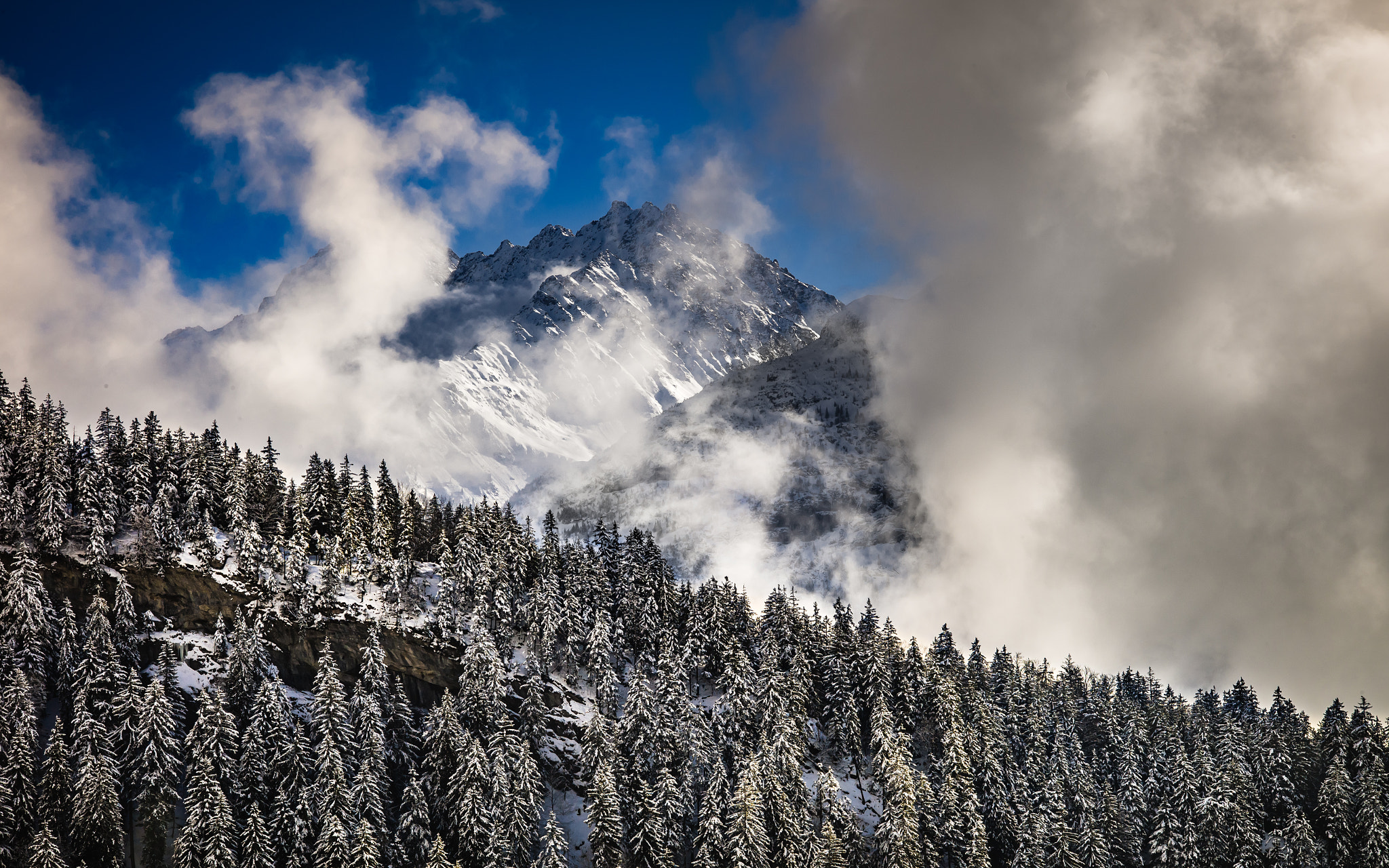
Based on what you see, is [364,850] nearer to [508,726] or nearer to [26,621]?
[508,726]

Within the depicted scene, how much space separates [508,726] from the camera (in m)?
82.1

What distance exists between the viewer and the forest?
229 ft

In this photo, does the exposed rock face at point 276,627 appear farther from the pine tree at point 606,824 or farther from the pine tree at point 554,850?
the pine tree at point 606,824

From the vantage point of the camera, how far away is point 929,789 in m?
85.4

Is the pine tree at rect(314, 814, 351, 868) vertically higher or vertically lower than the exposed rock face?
lower

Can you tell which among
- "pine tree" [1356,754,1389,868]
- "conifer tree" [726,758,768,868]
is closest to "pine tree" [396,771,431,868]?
Answer: "conifer tree" [726,758,768,868]

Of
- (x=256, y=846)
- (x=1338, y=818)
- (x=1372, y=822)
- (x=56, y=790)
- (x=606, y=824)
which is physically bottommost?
(x=256, y=846)

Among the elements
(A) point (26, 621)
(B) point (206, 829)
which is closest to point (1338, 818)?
(B) point (206, 829)

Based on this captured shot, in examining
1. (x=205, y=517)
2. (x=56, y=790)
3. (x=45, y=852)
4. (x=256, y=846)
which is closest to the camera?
(x=45, y=852)

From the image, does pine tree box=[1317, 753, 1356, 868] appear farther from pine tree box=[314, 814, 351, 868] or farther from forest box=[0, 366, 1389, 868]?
pine tree box=[314, 814, 351, 868]

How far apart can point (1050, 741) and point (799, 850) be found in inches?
1907

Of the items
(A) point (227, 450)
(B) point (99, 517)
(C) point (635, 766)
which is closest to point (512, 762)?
(C) point (635, 766)

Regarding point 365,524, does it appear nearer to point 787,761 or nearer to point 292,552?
point 292,552

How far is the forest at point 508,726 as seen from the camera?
229 feet
